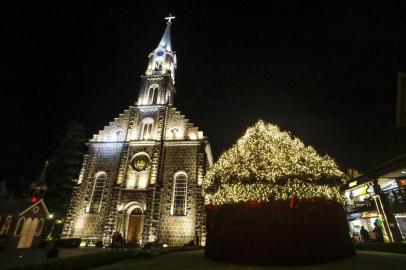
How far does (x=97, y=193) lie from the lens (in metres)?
24.8

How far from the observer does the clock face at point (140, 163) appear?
82.7ft

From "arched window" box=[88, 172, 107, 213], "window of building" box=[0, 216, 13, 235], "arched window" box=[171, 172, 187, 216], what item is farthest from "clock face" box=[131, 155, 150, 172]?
"window of building" box=[0, 216, 13, 235]

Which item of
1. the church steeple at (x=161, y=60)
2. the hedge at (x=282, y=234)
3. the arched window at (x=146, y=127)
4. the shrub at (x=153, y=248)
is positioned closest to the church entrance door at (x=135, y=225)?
the shrub at (x=153, y=248)

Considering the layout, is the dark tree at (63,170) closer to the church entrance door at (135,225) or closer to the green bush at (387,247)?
the church entrance door at (135,225)

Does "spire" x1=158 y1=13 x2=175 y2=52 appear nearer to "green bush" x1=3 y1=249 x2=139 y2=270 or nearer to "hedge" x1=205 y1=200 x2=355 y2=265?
"green bush" x1=3 y1=249 x2=139 y2=270

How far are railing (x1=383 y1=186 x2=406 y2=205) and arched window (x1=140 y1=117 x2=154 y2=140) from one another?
22858mm

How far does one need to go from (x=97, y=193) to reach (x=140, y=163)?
209 inches

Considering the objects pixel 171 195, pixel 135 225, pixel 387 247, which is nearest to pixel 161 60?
pixel 171 195

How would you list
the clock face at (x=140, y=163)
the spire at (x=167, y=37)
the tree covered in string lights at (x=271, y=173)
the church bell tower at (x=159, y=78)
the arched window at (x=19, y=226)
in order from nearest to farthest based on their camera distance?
the tree covered in string lights at (x=271, y=173) → the arched window at (x=19, y=226) → the clock face at (x=140, y=163) → the church bell tower at (x=159, y=78) → the spire at (x=167, y=37)

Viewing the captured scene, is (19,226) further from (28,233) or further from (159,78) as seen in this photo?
(159,78)

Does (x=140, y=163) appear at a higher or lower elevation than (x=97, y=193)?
higher

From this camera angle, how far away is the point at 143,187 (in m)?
24.1

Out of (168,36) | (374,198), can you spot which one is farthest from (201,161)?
(168,36)

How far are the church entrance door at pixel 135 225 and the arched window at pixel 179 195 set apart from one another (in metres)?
3.48
